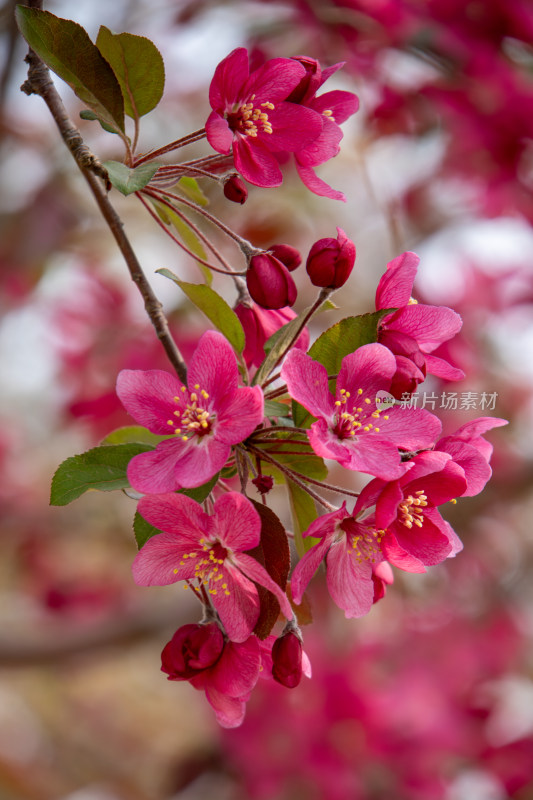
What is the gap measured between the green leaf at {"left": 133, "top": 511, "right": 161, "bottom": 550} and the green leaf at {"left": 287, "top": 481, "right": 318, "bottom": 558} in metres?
0.14

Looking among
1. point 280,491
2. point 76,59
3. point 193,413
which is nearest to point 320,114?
point 76,59

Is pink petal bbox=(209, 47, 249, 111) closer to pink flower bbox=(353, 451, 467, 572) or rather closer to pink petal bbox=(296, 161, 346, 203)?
pink petal bbox=(296, 161, 346, 203)

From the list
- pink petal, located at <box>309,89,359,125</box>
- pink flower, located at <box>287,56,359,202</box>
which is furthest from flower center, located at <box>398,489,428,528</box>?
pink petal, located at <box>309,89,359,125</box>

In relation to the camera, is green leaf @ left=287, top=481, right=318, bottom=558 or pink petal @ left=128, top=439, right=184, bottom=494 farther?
green leaf @ left=287, top=481, right=318, bottom=558

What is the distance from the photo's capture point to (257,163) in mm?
768

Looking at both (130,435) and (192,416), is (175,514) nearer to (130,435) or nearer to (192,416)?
(192,416)

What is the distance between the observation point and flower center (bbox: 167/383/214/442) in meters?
0.69

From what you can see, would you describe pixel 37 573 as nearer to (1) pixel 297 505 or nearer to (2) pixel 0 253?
(2) pixel 0 253

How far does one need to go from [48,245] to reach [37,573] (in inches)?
82.3

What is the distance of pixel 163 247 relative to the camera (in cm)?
332

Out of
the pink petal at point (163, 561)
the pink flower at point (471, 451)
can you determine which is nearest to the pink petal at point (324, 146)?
the pink flower at point (471, 451)

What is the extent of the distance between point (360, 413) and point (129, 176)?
0.30 metres

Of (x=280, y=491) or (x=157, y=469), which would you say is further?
(x=280, y=491)

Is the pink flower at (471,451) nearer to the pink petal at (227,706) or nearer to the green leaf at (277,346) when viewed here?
the green leaf at (277,346)
